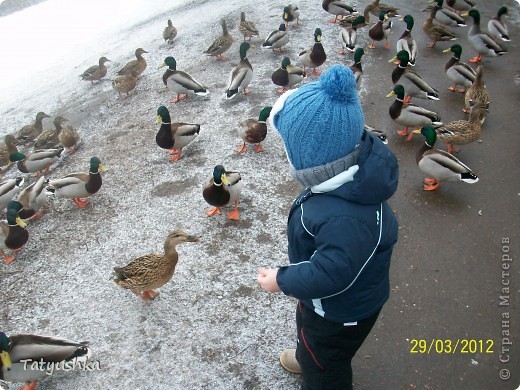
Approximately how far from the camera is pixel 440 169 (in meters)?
4.73

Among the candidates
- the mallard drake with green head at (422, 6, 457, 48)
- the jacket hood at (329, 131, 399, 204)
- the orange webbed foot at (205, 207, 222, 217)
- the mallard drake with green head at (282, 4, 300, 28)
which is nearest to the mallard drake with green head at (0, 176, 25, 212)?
the orange webbed foot at (205, 207, 222, 217)

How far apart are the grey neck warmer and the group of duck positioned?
2.09 meters

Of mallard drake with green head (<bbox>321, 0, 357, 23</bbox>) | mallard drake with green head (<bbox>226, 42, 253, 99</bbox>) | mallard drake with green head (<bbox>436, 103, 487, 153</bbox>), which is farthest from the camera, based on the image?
mallard drake with green head (<bbox>321, 0, 357, 23</bbox>)

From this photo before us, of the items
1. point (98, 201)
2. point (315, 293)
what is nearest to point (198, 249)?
point (98, 201)

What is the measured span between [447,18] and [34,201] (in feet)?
27.1

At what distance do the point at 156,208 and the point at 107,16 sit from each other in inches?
486

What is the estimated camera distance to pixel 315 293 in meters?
1.86

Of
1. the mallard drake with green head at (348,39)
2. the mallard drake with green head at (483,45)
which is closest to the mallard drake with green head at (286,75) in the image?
the mallard drake with green head at (348,39)

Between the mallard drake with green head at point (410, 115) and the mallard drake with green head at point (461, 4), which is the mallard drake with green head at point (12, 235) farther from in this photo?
the mallard drake with green head at point (461, 4)

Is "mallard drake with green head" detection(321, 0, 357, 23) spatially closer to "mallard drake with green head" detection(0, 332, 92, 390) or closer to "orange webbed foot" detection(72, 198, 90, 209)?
"orange webbed foot" detection(72, 198, 90, 209)

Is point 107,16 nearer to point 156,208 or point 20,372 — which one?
point 156,208

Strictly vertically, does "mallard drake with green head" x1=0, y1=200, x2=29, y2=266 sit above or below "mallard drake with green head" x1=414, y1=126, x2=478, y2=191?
above

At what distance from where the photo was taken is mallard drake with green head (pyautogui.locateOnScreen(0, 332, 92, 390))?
3.07 meters

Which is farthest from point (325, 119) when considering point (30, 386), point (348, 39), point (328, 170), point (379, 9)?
point (379, 9)
